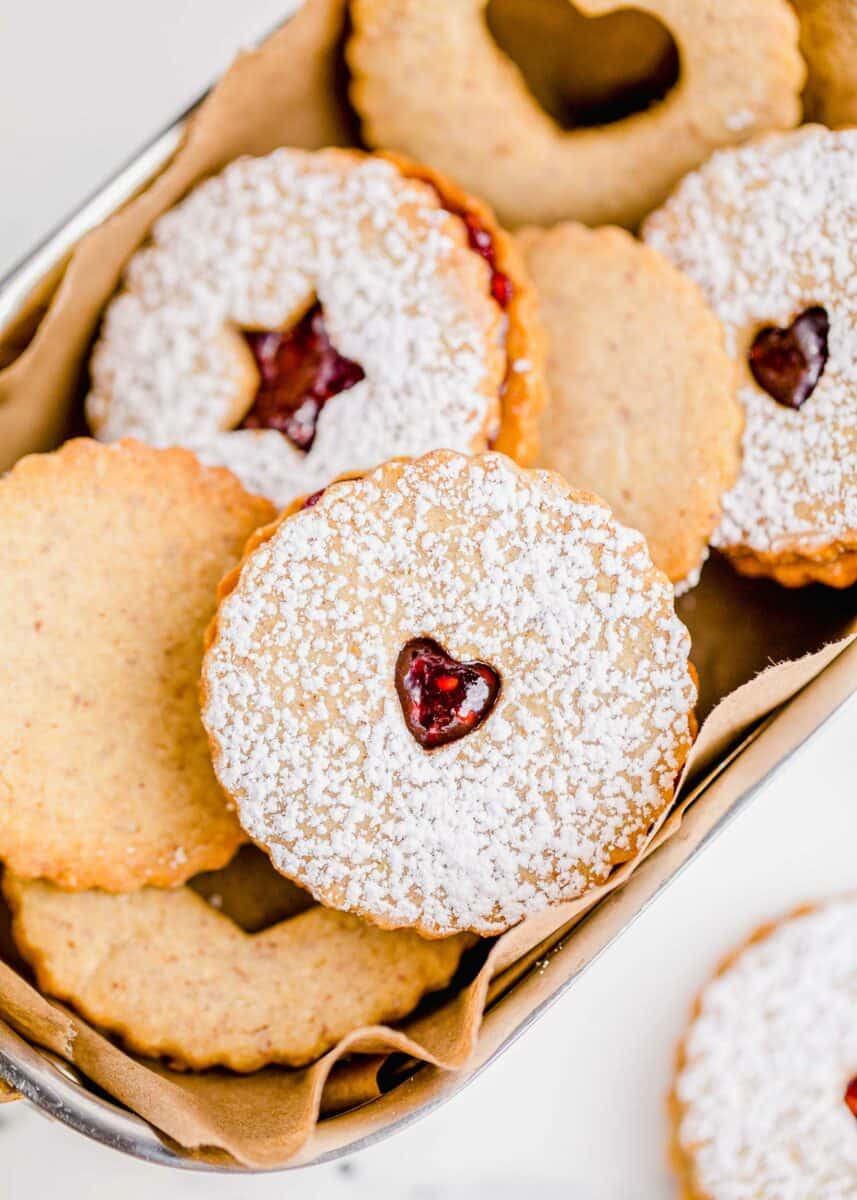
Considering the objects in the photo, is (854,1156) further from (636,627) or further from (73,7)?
(73,7)

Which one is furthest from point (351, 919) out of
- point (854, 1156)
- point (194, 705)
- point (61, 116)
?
point (61, 116)

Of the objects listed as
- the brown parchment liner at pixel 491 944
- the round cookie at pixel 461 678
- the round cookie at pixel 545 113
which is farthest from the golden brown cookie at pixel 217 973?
the round cookie at pixel 545 113

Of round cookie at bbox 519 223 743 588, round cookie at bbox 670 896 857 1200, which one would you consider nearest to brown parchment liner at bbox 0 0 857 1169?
round cookie at bbox 519 223 743 588

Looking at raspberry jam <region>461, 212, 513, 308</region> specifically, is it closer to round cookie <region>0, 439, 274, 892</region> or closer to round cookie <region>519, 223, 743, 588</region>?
round cookie <region>519, 223, 743, 588</region>

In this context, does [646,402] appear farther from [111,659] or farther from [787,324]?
[111,659]

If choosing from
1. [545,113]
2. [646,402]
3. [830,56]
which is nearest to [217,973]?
[646,402]

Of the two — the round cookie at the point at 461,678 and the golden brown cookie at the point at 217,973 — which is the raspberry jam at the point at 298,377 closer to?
the round cookie at the point at 461,678
